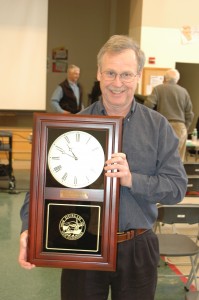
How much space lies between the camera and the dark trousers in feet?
5.25

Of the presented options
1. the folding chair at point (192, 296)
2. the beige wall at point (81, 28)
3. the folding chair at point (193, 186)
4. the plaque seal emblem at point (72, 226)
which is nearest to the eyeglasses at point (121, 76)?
the plaque seal emblem at point (72, 226)

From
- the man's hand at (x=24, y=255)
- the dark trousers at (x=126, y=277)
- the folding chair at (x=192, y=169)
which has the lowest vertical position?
the folding chair at (x=192, y=169)

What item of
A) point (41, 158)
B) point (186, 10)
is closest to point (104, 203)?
point (41, 158)

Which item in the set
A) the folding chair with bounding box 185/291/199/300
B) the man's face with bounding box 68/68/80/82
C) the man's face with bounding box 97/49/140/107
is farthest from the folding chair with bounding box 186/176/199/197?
the man's face with bounding box 68/68/80/82

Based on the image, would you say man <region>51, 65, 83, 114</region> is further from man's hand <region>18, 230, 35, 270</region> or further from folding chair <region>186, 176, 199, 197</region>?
man's hand <region>18, 230, 35, 270</region>

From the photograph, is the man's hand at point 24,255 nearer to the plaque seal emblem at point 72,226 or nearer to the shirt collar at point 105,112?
the plaque seal emblem at point 72,226

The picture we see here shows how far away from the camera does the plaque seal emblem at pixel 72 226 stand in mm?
1483

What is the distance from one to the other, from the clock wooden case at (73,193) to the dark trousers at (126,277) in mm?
127

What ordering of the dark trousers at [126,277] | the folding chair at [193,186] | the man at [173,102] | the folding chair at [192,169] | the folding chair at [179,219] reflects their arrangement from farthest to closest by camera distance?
the man at [173,102] < the folding chair at [192,169] < the folding chair at [193,186] < the folding chair at [179,219] < the dark trousers at [126,277]

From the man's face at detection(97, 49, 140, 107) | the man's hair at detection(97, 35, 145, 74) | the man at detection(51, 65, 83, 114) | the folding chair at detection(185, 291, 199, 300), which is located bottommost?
the folding chair at detection(185, 291, 199, 300)

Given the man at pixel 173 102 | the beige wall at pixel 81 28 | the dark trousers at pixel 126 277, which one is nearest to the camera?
the dark trousers at pixel 126 277

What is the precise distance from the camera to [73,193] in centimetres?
146

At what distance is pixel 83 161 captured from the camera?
1.46m

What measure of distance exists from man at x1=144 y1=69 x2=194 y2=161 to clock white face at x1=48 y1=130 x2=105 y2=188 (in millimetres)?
5454
